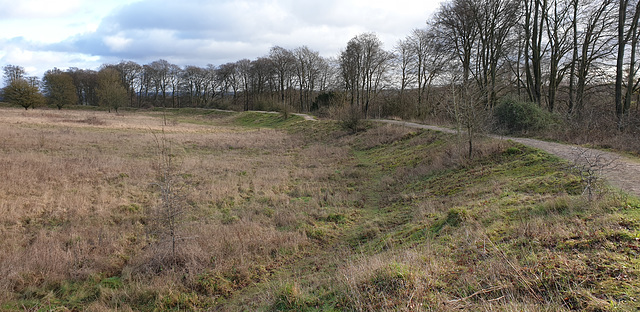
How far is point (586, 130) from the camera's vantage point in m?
12.8

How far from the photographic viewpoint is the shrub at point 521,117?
15469mm

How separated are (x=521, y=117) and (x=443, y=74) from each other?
1586 centimetres

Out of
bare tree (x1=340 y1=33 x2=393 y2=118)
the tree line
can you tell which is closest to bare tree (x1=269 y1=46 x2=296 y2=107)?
the tree line

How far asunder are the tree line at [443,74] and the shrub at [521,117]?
4.55 ft

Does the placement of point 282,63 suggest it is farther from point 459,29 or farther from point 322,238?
point 322,238

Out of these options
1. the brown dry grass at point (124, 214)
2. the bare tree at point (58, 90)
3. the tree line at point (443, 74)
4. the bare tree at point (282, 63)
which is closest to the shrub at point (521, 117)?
the tree line at point (443, 74)

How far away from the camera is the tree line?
18.1m

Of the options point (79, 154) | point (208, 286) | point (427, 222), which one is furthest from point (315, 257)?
point (79, 154)

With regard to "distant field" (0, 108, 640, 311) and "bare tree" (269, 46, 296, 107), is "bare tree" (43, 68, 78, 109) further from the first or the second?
"distant field" (0, 108, 640, 311)

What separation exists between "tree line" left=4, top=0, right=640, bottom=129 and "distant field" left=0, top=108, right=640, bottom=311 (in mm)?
4409

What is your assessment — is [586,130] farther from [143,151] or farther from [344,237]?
[143,151]

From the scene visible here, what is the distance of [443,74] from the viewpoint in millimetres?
30203

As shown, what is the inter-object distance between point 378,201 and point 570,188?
4876 mm

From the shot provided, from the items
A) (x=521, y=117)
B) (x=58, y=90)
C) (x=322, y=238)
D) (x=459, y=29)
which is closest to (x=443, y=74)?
(x=459, y=29)
